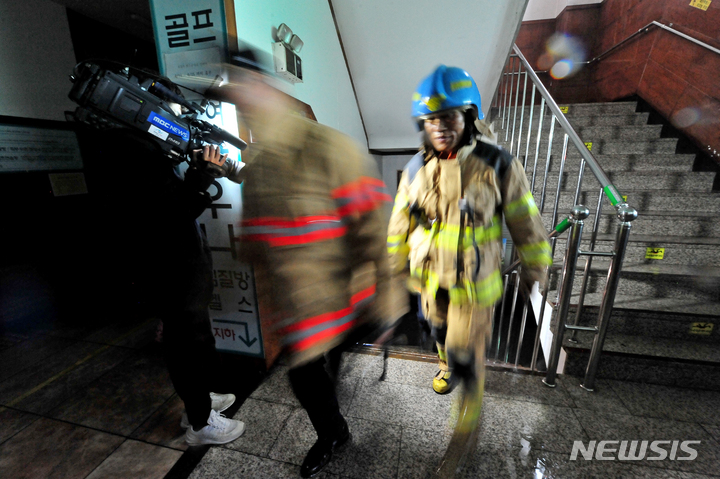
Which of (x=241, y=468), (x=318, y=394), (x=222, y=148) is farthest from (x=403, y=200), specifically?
(x=241, y=468)

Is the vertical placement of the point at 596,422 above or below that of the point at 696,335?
below

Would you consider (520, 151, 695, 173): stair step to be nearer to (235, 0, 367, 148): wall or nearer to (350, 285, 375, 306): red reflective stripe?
(235, 0, 367, 148): wall

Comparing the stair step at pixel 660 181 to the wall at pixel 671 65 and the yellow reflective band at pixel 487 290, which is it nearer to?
the wall at pixel 671 65

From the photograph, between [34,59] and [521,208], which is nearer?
[521,208]

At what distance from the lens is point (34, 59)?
8.50 feet

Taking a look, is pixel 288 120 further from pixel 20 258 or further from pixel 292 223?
pixel 20 258

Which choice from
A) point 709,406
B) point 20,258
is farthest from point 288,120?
point 20,258

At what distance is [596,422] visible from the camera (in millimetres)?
1505

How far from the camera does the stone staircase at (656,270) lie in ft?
5.87

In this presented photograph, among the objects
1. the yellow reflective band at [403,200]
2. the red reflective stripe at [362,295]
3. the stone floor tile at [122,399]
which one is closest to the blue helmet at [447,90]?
the yellow reflective band at [403,200]

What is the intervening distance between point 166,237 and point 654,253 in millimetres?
3181

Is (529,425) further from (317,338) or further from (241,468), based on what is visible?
(241,468)

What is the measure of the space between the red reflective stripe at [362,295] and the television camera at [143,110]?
80 cm

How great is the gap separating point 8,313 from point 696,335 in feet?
18.0
